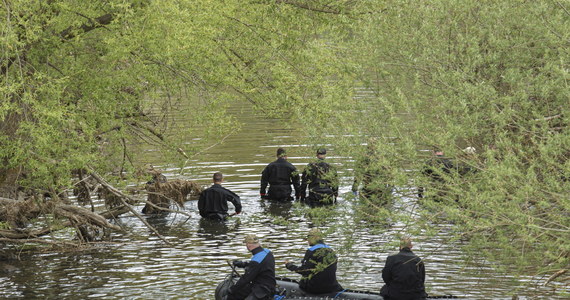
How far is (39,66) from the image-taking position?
53.1ft

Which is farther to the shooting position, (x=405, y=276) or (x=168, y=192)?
(x=168, y=192)

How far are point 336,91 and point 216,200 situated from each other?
22.7 ft

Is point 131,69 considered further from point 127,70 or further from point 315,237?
point 315,237

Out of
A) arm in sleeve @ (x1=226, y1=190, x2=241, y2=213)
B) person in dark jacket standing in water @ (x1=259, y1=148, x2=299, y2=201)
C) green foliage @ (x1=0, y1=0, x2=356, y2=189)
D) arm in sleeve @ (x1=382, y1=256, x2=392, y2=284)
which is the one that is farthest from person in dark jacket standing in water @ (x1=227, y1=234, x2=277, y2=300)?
person in dark jacket standing in water @ (x1=259, y1=148, x2=299, y2=201)

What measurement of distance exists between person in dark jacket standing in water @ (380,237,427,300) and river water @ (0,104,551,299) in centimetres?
29

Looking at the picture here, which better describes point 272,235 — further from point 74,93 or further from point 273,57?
point 74,93

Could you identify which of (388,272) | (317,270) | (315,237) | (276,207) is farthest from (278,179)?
(388,272)

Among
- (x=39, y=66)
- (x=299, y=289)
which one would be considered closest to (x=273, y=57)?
(x=39, y=66)

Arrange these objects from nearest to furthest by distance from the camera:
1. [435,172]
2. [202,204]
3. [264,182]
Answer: [435,172]
[202,204]
[264,182]

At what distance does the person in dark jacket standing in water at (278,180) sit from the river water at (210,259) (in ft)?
1.23

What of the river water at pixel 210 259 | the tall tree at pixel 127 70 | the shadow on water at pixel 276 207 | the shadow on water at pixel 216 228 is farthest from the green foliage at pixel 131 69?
the shadow on water at pixel 276 207

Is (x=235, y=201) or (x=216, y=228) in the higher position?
(x=235, y=201)

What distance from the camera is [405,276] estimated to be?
1230cm

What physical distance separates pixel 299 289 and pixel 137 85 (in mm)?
6056
